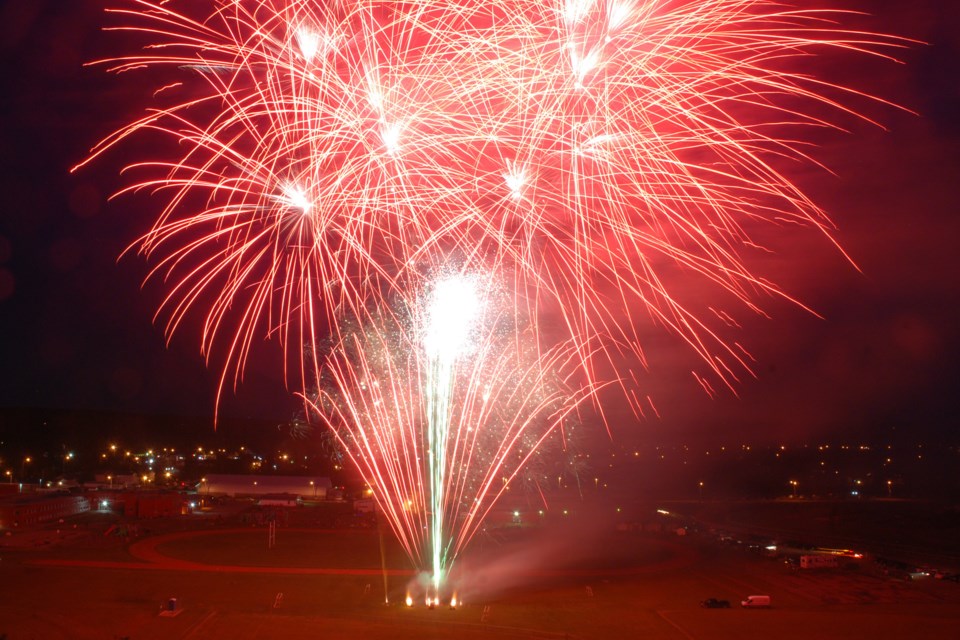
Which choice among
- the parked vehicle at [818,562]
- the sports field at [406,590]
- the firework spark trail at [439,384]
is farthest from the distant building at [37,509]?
the parked vehicle at [818,562]

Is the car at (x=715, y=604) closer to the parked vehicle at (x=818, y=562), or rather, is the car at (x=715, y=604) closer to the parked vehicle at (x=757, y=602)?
the parked vehicle at (x=757, y=602)

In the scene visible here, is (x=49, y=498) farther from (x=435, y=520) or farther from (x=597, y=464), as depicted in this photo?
(x=597, y=464)

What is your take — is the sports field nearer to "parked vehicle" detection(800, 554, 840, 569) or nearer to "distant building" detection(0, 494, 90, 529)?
"parked vehicle" detection(800, 554, 840, 569)

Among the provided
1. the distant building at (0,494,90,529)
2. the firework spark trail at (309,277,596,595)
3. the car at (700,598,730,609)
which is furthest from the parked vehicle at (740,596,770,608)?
the distant building at (0,494,90,529)

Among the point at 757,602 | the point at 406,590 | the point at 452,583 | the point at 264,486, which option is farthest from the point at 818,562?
the point at 264,486

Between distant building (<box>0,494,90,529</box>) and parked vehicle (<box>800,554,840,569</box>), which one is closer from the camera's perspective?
parked vehicle (<box>800,554,840,569</box>)

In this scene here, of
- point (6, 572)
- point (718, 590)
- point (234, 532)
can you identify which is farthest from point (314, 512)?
point (718, 590)
